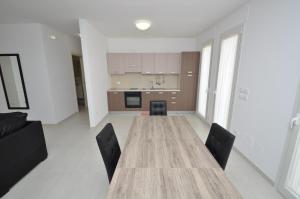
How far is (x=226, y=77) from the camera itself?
294 cm

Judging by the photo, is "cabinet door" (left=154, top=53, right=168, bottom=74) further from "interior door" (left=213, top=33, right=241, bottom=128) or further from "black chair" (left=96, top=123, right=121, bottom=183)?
"black chair" (left=96, top=123, right=121, bottom=183)

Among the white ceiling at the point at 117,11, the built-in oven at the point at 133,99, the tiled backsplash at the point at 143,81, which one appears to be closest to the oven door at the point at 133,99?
the built-in oven at the point at 133,99

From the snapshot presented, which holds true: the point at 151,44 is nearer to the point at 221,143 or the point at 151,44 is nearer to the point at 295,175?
the point at 221,143

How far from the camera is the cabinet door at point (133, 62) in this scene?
186 inches

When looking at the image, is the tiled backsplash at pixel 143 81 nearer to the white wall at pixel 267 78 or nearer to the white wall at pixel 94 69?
the white wall at pixel 94 69

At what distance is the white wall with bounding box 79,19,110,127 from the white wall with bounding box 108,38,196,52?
1.47ft

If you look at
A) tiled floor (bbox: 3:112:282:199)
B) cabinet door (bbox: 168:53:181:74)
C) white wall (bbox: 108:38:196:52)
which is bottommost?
tiled floor (bbox: 3:112:282:199)

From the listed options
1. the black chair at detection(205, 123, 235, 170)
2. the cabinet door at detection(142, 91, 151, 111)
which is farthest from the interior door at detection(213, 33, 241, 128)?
the cabinet door at detection(142, 91, 151, 111)

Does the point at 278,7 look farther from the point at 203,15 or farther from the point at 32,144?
the point at 32,144

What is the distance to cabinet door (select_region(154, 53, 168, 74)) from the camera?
4710 mm

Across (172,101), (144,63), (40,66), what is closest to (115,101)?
(144,63)

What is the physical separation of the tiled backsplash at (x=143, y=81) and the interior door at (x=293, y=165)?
3785mm

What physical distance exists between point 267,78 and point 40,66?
4.83 meters

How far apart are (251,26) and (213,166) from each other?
Answer: 2.30m
